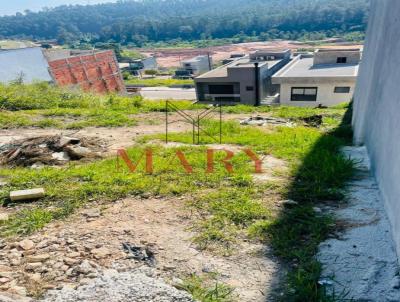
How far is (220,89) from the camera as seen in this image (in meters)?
22.2

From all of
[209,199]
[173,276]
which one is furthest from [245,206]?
[173,276]

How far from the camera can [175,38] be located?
376 ft

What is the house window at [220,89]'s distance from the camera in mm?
21938

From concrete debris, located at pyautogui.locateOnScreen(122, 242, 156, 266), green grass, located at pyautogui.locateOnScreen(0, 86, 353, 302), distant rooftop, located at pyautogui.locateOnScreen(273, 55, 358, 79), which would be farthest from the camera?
distant rooftop, located at pyautogui.locateOnScreen(273, 55, 358, 79)

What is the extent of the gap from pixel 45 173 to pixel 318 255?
3.43 metres

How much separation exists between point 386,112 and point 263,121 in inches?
135

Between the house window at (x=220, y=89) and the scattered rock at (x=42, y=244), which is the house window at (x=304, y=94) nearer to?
the house window at (x=220, y=89)

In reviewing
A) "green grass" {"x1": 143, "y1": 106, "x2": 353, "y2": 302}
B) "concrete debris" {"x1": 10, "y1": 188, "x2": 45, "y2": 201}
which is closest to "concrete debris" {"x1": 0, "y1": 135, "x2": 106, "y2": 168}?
"concrete debris" {"x1": 10, "y1": 188, "x2": 45, "y2": 201}

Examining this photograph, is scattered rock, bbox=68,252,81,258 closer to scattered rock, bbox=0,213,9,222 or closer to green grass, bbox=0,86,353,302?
green grass, bbox=0,86,353,302

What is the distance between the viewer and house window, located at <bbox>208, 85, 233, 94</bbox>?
21938mm

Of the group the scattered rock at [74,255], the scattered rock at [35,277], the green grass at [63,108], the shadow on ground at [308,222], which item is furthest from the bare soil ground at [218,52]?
the scattered rock at [35,277]

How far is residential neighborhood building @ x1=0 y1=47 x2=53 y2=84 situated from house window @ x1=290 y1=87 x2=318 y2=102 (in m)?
14.0

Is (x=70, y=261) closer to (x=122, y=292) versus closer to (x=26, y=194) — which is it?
(x=122, y=292)

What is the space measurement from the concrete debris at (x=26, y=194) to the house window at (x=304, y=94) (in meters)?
16.9
